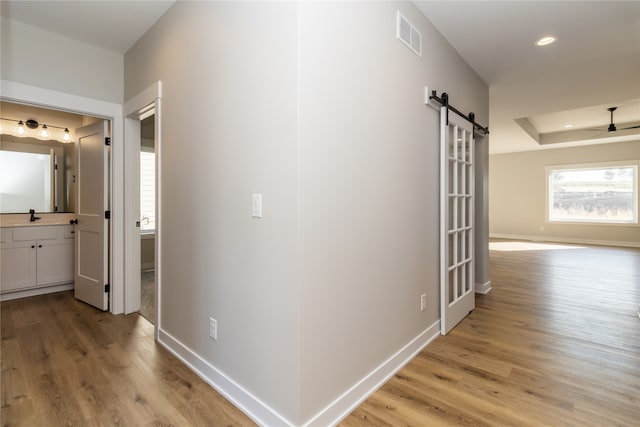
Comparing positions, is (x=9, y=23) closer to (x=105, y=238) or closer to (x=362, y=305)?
(x=105, y=238)

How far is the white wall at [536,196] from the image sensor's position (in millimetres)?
7883

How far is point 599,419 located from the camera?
1674 mm

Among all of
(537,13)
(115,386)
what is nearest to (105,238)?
(115,386)

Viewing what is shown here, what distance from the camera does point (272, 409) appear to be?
1.60 meters

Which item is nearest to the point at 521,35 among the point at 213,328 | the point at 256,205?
the point at 256,205

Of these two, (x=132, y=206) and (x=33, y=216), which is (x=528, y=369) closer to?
(x=132, y=206)

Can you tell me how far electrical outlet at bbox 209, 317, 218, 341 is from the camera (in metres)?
1.97

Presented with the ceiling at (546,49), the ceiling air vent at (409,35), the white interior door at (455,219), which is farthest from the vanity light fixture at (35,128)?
the white interior door at (455,219)

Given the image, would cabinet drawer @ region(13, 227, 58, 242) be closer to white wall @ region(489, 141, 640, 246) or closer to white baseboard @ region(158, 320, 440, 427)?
white baseboard @ region(158, 320, 440, 427)

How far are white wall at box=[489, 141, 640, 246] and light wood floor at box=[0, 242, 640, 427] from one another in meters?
6.18

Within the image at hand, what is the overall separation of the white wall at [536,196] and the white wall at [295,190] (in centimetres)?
832

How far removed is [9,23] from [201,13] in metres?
1.84

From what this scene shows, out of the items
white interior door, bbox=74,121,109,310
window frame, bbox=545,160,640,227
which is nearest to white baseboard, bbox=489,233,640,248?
window frame, bbox=545,160,640,227

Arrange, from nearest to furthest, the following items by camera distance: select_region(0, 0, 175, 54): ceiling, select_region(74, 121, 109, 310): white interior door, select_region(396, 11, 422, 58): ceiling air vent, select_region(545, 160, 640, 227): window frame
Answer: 1. select_region(396, 11, 422, 58): ceiling air vent
2. select_region(0, 0, 175, 54): ceiling
3. select_region(74, 121, 109, 310): white interior door
4. select_region(545, 160, 640, 227): window frame
